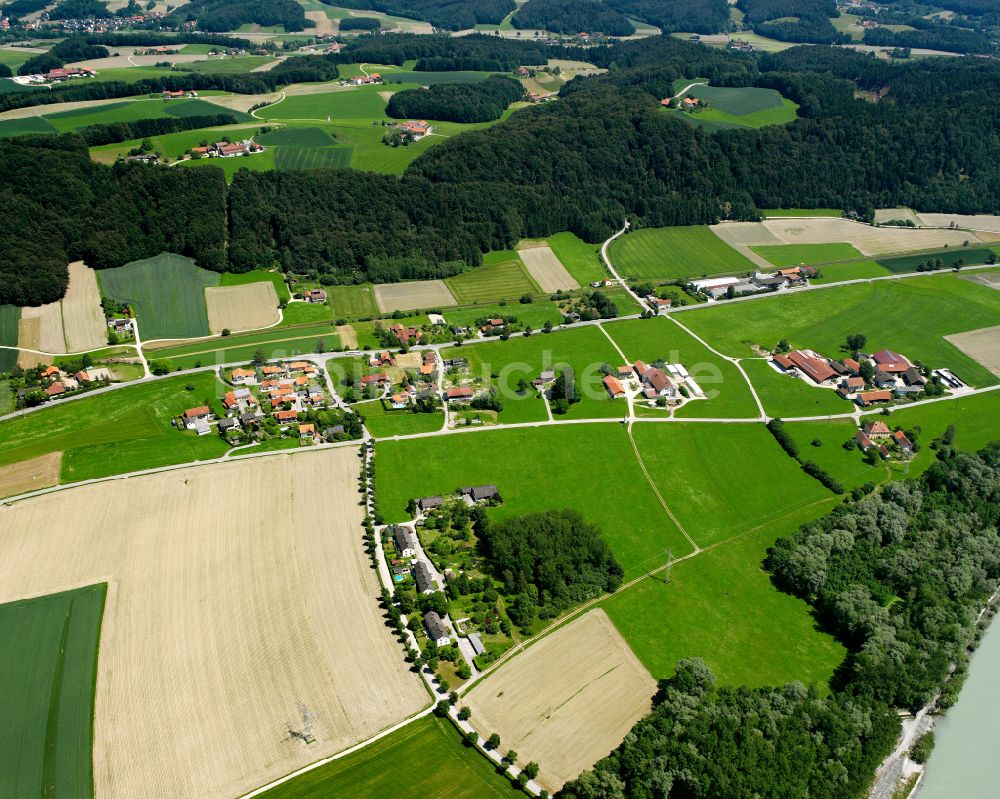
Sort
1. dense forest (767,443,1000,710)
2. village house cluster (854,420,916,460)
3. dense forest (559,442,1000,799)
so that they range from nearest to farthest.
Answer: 1. dense forest (559,442,1000,799)
2. dense forest (767,443,1000,710)
3. village house cluster (854,420,916,460)

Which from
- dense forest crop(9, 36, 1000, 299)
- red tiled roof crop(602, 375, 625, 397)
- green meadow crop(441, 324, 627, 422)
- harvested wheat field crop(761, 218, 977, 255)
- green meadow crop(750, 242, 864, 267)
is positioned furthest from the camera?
harvested wheat field crop(761, 218, 977, 255)

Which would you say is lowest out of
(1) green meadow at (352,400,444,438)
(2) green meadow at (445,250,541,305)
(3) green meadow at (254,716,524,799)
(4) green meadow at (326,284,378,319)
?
(2) green meadow at (445,250,541,305)

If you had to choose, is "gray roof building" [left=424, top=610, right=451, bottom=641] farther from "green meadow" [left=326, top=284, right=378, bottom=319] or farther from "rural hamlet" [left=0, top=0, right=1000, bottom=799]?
"green meadow" [left=326, top=284, right=378, bottom=319]

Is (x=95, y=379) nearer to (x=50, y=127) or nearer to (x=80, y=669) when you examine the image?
(x=80, y=669)

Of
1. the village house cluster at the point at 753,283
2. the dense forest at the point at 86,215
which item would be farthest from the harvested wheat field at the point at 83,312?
the village house cluster at the point at 753,283

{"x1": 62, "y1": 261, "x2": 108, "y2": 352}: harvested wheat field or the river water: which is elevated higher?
{"x1": 62, "y1": 261, "x2": 108, "y2": 352}: harvested wheat field

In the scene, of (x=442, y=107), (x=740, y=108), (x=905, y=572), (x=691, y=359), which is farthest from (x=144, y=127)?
(x=905, y=572)

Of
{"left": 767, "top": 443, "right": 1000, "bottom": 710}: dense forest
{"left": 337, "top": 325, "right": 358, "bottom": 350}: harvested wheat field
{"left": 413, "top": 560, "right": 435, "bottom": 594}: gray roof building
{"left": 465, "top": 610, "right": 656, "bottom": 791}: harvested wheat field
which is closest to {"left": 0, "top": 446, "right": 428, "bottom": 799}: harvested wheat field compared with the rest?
{"left": 413, "top": 560, "right": 435, "bottom": 594}: gray roof building

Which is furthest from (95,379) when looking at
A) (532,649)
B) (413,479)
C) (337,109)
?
(337,109)
